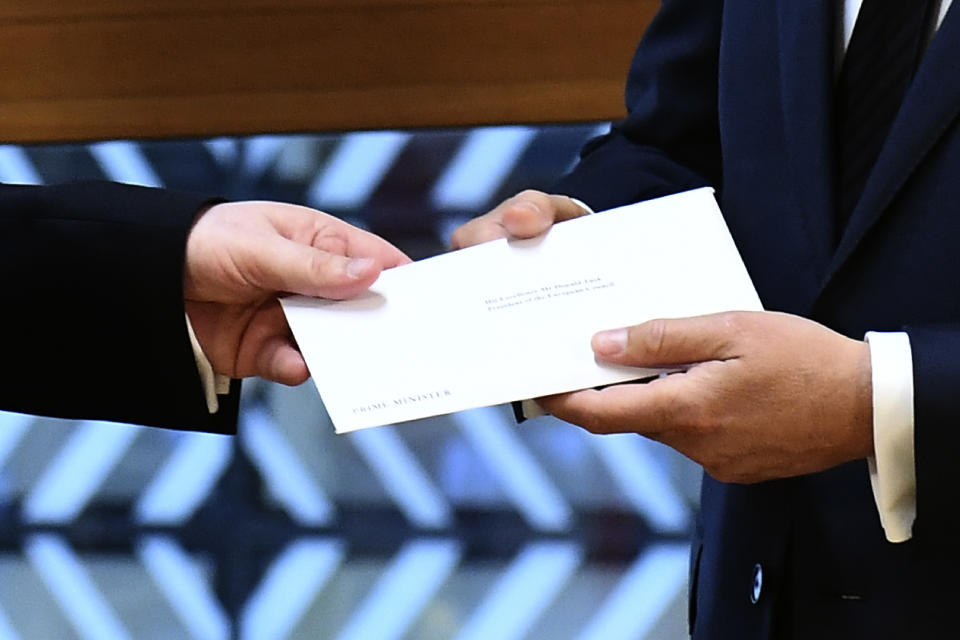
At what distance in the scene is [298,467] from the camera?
183 cm

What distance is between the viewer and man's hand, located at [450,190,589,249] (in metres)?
0.69

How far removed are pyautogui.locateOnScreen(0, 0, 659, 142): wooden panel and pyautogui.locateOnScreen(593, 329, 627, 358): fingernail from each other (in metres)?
1.02

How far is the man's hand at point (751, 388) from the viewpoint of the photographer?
23.2 inches

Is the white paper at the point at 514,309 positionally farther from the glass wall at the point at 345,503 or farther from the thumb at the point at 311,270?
the glass wall at the point at 345,503

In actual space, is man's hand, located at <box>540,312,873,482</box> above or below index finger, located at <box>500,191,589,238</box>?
below

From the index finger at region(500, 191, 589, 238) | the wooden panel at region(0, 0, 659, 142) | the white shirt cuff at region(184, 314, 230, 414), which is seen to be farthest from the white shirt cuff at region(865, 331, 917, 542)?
the wooden panel at region(0, 0, 659, 142)

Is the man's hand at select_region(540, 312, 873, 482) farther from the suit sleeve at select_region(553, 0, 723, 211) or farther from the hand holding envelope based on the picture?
the suit sleeve at select_region(553, 0, 723, 211)

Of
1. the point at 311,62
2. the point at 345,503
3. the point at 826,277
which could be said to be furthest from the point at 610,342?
the point at 345,503

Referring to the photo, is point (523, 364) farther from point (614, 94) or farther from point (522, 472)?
point (522, 472)

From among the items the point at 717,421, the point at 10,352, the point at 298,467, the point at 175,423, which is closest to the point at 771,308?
the point at 717,421

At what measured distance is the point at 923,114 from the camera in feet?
1.96

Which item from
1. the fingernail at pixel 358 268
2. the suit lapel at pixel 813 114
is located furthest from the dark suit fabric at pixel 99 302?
the suit lapel at pixel 813 114

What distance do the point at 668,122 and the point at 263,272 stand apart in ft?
1.17

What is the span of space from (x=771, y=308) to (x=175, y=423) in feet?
1.38
